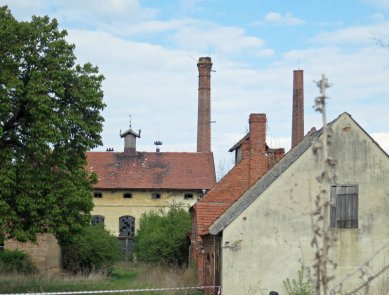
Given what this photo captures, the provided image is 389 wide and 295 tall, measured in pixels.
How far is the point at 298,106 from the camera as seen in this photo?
53844mm

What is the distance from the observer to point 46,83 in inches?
1140

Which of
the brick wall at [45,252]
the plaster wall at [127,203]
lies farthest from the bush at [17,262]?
the plaster wall at [127,203]

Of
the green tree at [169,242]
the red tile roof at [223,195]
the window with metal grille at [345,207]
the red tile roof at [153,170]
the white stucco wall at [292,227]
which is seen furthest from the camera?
the red tile roof at [153,170]

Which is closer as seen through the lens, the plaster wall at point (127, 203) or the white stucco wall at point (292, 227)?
the white stucco wall at point (292, 227)

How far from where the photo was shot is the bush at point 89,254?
139ft

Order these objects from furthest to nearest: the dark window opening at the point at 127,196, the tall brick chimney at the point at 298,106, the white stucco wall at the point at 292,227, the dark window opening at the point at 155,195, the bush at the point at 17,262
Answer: the dark window opening at the point at 155,195 < the dark window opening at the point at 127,196 < the tall brick chimney at the point at 298,106 < the bush at the point at 17,262 < the white stucco wall at the point at 292,227

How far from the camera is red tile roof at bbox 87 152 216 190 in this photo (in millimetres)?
62906

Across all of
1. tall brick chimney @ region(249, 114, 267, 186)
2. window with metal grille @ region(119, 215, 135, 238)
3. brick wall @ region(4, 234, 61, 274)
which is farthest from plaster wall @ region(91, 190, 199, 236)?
tall brick chimney @ region(249, 114, 267, 186)

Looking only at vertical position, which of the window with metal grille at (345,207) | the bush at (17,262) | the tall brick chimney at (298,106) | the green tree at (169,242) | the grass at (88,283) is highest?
the tall brick chimney at (298,106)

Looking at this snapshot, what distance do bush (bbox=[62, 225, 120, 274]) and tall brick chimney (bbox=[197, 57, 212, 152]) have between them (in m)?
22.3

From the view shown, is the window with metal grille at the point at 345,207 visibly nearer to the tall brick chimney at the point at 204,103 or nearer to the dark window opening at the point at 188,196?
the dark window opening at the point at 188,196

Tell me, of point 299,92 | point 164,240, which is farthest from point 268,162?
point 299,92

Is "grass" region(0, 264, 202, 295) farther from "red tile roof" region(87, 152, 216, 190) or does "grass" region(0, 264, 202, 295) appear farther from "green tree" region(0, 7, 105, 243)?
"red tile roof" region(87, 152, 216, 190)

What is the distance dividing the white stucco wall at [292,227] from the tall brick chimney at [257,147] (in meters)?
7.31
